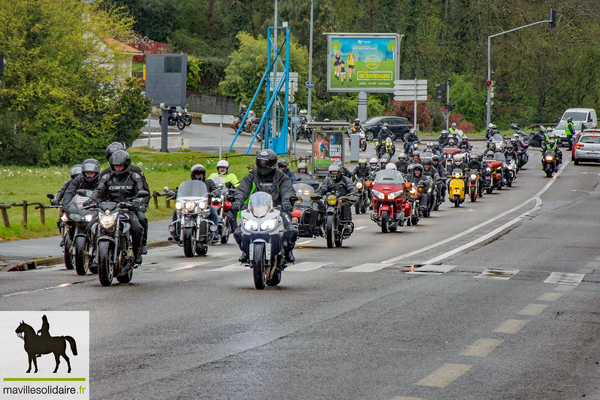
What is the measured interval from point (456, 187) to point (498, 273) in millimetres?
17813

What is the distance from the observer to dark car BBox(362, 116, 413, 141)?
6550 cm

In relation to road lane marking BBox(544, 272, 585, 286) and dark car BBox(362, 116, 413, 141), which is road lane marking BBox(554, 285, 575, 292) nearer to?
road lane marking BBox(544, 272, 585, 286)

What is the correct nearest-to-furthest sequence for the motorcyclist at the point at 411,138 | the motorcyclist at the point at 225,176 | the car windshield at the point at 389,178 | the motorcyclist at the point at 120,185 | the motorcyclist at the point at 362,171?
the motorcyclist at the point at 120,185 → the motorcyclist at the point at 225,176 → the car windshield at the point at 389,178 → the motorcyclist at the point at 362,171 → the motorcyclist at the point at 411,138

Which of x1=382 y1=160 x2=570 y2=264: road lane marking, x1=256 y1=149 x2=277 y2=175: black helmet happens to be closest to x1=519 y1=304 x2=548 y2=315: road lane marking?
x1=256 y1=149 x2=277 y2=175: black helmet

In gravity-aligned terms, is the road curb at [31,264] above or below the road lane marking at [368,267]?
A: below

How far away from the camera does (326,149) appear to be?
38.8m

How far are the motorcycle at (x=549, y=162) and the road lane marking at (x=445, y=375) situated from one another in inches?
1526

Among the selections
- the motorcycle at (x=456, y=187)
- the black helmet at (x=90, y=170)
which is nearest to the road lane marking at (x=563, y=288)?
the black helmet at (x=90, y=170)

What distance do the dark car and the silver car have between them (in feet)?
57.8

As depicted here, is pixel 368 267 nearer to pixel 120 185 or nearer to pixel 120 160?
pixel 120 185

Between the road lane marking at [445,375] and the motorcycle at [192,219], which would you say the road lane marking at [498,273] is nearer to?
the motorcycle at [192,219]

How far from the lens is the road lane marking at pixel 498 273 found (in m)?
14.1

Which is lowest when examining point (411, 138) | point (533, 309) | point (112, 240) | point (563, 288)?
point (563, 288)

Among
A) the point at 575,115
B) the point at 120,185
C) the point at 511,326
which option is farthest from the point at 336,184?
the point at 575,115
